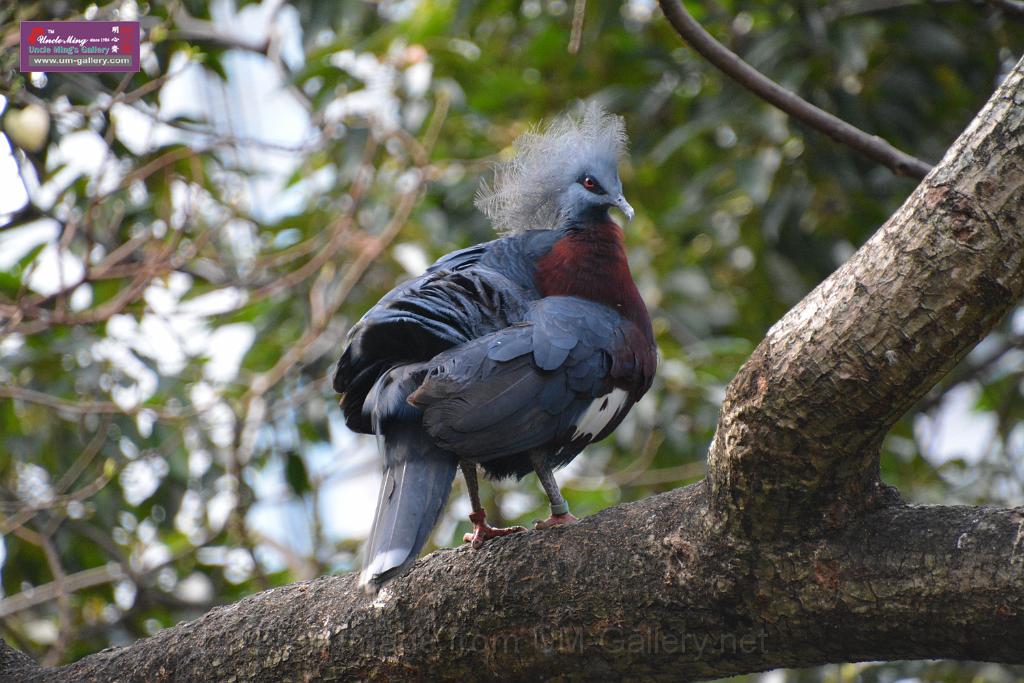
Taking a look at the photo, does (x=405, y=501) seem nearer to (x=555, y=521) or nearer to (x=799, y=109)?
(x=555, y=521)

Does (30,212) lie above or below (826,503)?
above

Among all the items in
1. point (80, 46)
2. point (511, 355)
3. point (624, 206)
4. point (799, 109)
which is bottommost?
point (511, 355)

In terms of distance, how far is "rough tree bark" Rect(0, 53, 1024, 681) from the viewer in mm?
1884

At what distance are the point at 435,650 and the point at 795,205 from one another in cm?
297

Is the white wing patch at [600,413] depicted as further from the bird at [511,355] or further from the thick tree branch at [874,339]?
the thick tree branch at [874,339]

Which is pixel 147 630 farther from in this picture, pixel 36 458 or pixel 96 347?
pixel 96 347

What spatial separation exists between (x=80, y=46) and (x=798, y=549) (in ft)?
10.3

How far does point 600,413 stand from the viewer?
10.1 feet

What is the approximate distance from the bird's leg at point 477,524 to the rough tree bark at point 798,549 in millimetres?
191

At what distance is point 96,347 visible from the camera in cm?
455

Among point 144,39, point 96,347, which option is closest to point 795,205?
point 144,39

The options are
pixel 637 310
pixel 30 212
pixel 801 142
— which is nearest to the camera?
pixel 637 310

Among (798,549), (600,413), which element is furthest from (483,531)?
(798,549)

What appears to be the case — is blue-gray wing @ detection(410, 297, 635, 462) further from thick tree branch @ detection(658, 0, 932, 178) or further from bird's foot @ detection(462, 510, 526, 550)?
thick tree branch @ detection(658, 0, 932, 178)
